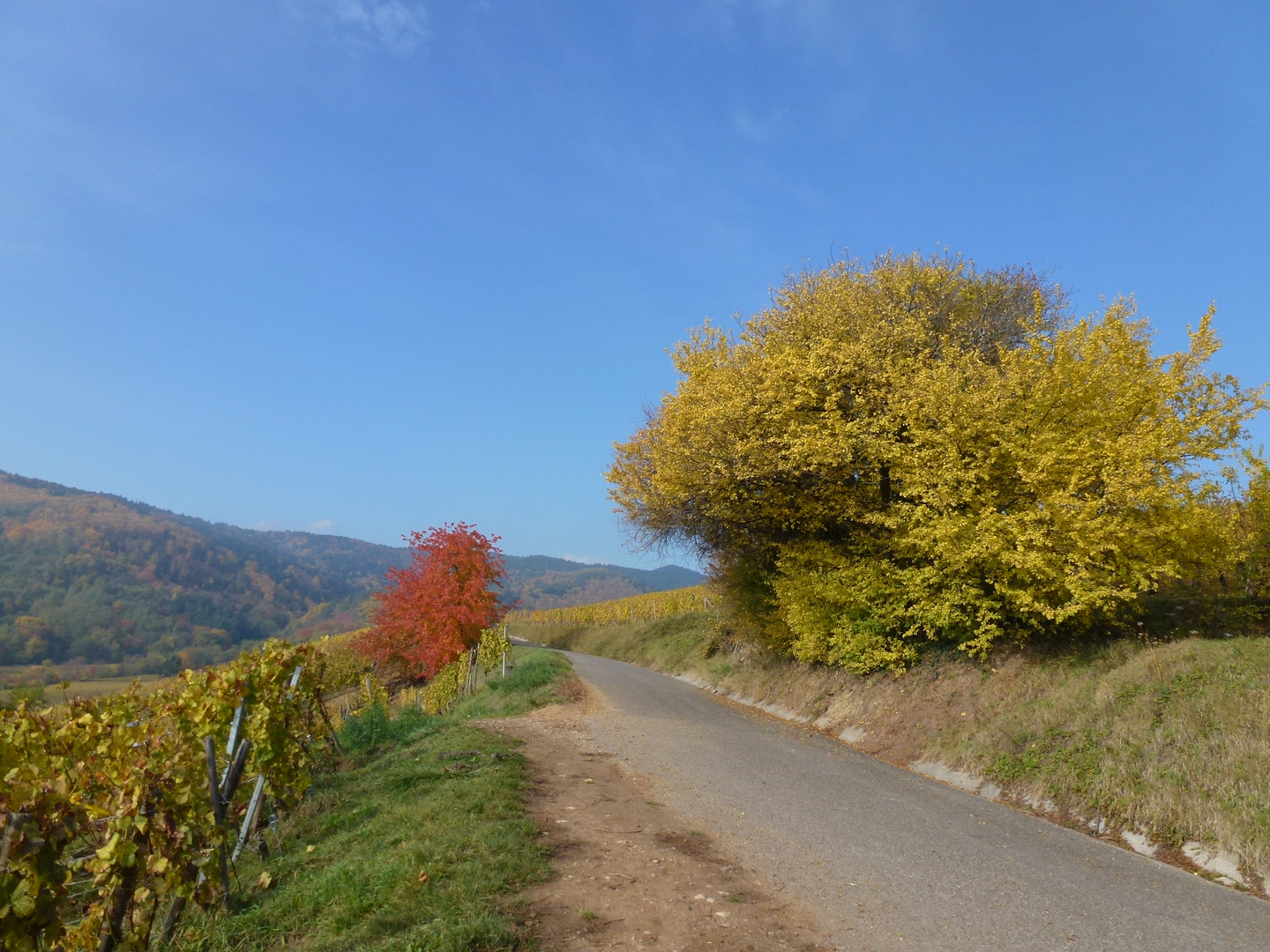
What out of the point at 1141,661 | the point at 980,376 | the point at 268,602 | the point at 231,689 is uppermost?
the point at 980,376

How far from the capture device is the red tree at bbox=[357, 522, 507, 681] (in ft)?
79.2

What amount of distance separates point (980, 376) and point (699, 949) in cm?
1246

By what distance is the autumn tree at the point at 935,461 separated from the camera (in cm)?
1075

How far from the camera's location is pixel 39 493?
15112cm

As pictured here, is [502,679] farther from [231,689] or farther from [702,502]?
[231,689]

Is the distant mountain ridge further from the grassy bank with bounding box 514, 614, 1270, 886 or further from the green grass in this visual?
the grassy bank with bounding box 514, 614, 1270, 886

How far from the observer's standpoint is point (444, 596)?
24000mm

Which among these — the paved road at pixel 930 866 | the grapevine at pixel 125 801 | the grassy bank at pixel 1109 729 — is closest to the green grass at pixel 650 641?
the grassy bank at pixel 1109 729

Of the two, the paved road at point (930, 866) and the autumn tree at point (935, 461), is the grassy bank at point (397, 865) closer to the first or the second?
the paved road at point (930, 866)

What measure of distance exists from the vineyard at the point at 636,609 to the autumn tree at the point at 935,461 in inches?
661

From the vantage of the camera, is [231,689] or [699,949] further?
[231,689]

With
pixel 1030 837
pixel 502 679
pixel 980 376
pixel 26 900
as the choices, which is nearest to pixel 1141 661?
pixel 1030 837

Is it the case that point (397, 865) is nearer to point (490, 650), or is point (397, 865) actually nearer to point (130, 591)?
point (490, 650)

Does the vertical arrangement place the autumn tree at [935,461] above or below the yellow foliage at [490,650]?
above
